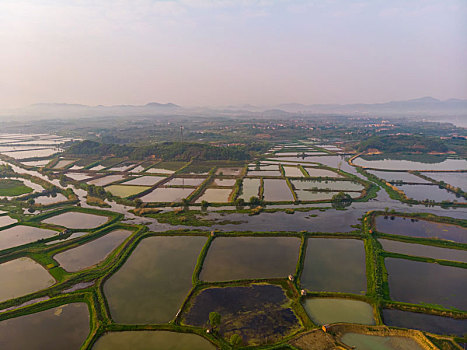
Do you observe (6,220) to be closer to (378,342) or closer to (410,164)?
(378,342)

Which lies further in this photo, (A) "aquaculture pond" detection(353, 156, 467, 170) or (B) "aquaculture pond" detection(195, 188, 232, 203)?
(A) "aquaculture pond" detection(353, 156, 467, 170)

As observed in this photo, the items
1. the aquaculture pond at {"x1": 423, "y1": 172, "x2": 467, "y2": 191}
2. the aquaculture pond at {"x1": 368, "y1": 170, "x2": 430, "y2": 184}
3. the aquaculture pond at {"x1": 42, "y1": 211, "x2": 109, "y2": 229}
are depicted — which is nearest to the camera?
the aquaculture pond at {"x1": 42, "y1": 211, "x2": 109, "y2": 229}

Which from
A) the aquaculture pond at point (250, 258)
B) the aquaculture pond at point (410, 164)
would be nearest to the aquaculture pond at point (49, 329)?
the aquaculture pond at point (250, 258)

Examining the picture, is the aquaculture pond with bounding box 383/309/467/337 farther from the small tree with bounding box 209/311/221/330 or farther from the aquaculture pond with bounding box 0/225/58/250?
the aquaculture pond with bounding box 0/225/58/250

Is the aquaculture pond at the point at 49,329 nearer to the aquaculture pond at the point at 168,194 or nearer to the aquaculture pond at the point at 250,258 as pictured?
the aquaculture pond at the point at 250,258

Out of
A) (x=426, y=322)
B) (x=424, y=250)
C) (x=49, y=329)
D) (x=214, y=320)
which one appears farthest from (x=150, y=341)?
(x=424, y=250)

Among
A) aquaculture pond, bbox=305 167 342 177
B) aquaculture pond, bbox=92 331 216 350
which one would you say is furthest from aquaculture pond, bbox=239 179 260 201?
aquaculture pond, bbox=92 331 216 350

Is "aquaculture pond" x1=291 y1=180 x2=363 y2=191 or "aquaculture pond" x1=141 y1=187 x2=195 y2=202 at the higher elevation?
"aquaculture pond" x1=291 y1=180 x2=363 y2=191
